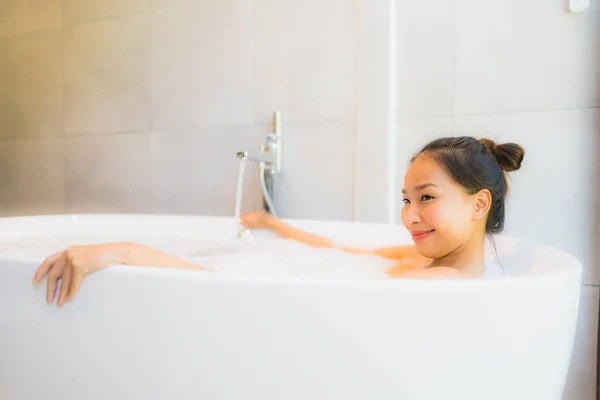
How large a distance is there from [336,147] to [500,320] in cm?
124

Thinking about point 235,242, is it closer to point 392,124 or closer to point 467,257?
point 392,124

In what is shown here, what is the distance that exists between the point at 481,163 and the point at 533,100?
584 mm

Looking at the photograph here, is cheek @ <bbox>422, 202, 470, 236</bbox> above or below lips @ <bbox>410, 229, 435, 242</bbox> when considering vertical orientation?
above

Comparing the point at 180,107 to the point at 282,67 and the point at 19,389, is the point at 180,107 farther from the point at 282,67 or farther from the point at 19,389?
the point at 19,389

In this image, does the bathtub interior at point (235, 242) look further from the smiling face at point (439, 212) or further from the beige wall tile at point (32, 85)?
the beige wall tile at point (32, 85)

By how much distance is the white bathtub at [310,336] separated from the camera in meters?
0.59

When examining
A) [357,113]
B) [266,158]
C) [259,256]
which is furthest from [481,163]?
[266,158]

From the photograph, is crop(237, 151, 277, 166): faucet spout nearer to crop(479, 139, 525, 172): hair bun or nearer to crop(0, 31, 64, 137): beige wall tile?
crop(479, 139, 525, 172): hair bun

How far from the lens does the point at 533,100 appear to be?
1.48 metres

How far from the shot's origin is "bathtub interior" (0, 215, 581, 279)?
1173 mm

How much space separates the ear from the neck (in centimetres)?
5

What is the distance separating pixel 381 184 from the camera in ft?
5.55

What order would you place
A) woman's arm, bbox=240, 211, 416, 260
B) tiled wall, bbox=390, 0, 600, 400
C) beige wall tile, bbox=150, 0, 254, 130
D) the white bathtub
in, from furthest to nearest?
beige wall tile, bbox=150, 0, 254, 130 < tiled wall, bbox=390, 0, 600, 400 < woman's arm, bbox=240, 211, 416, 260 < the white bathtub

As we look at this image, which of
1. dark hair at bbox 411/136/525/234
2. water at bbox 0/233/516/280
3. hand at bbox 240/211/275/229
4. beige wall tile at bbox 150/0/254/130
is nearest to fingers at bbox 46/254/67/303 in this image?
water at bbox 0/233/516/280
